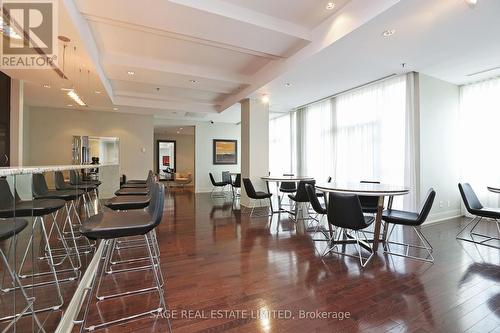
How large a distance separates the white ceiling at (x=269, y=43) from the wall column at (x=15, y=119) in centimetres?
45

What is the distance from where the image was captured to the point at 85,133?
739cm

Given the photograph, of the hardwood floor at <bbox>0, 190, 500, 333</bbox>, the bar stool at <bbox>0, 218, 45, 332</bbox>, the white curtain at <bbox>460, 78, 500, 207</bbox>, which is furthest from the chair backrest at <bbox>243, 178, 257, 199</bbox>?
the white curtain at <bbox>460, 78, 500, 207</bbox>

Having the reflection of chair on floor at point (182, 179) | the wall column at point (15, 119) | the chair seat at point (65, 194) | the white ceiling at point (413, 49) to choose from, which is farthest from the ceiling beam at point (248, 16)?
the reflection of chair on floor at point (182, 179)

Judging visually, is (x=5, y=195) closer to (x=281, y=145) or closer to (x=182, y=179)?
(x=281, y=145)

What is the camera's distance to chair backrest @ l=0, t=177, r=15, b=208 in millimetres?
1076

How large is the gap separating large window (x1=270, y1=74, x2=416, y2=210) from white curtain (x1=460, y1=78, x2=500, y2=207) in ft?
4.94

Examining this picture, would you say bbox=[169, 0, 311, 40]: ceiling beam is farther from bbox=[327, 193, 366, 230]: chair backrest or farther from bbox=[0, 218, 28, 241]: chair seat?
bbox=[0, 218, 28, 241]: chair seat

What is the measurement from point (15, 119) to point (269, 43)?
5.32 m

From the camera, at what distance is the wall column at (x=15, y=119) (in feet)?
15.9

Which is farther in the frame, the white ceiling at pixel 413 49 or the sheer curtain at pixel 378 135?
the sheer curtain at pixel 378 135

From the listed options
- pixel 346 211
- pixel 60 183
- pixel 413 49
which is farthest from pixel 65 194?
pixel 413 49

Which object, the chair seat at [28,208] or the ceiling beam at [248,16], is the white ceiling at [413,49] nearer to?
the ceiling beam at [248,16]

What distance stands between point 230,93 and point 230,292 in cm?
540

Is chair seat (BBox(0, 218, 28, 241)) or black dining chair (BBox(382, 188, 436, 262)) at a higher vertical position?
chair seat (BBox(0, 218, 28, 241))
